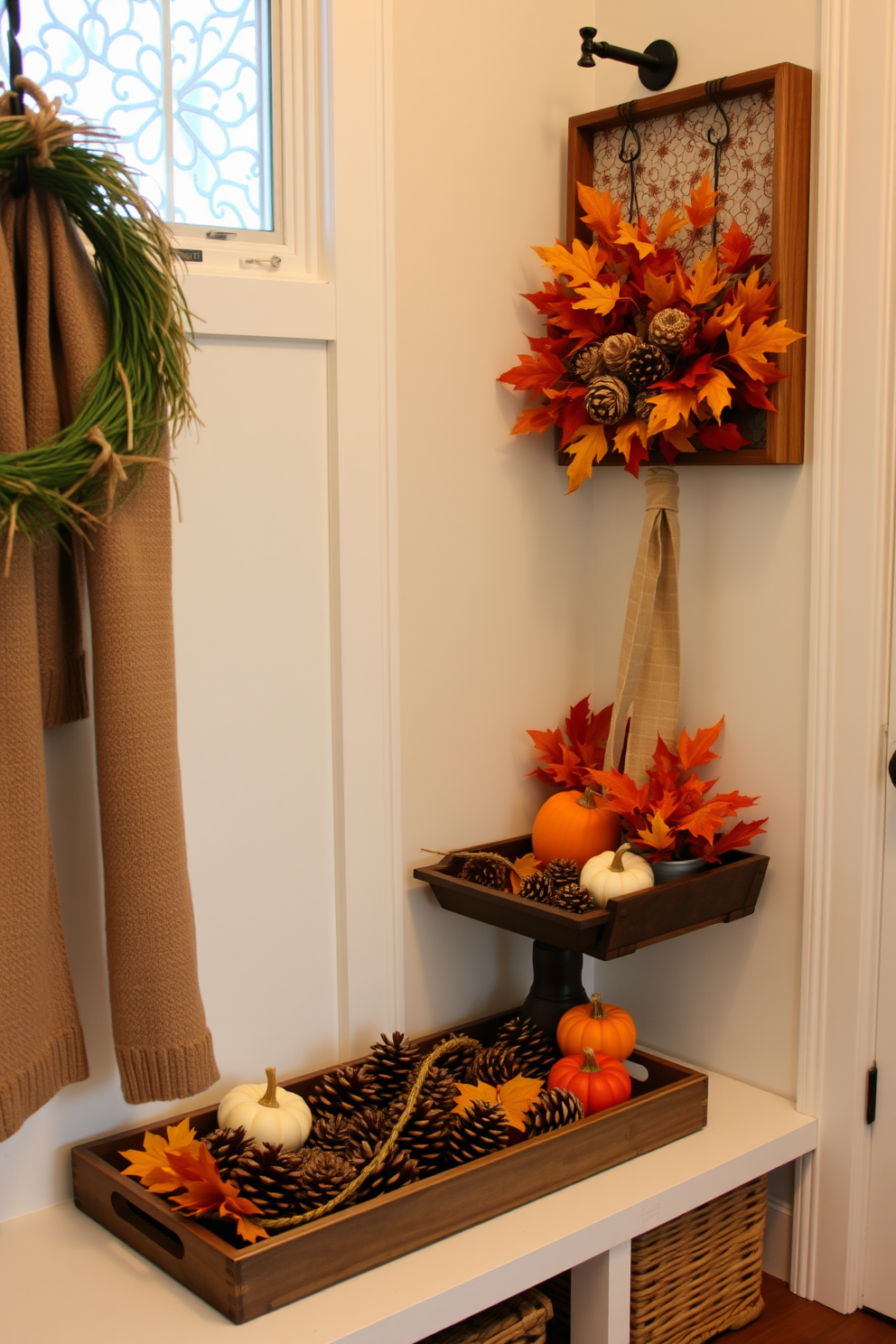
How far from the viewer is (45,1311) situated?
4.32 feet

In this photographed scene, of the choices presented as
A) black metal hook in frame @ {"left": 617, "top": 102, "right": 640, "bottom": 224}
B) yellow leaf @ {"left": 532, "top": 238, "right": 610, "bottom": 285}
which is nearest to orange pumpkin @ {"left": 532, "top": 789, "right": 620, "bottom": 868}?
A: yellow leaf @ {"left": 532, "top": 238, "right": 610, "bottom": 285}

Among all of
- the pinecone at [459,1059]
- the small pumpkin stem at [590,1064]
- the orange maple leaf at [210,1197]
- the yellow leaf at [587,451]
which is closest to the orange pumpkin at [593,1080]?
the small pumpkin stem at [590,1064]

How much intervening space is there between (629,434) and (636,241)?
0.87 ft

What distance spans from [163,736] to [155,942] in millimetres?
226

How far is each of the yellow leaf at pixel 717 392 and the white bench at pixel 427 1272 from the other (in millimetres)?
999

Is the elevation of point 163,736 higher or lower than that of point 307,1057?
higher

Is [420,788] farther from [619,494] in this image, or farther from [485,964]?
[619,494]

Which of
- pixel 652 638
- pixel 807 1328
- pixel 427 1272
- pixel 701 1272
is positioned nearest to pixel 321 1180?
pixel 427 1272

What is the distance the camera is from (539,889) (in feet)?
5.65

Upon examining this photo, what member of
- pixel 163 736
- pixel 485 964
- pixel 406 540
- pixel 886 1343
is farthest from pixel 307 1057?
pixel 886 1343

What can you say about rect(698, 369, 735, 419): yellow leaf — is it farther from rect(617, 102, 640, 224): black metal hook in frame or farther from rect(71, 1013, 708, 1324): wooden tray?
rect(71, 1013, 708, 1324): wooden tray

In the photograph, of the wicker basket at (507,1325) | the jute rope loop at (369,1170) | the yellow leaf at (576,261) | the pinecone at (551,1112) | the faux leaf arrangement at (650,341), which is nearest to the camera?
the jute rope loop at (369,1170)

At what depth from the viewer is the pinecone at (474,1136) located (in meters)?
1.48

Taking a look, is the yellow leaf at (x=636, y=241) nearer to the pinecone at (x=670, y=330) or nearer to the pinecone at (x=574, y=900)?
the pinecone at (x=670, y=330)
